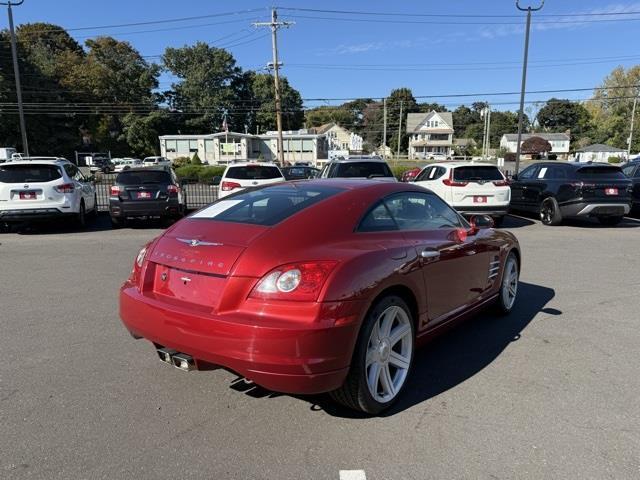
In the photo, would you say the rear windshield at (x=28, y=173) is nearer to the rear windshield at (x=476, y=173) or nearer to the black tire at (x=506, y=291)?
the rear windshield at (x=476, y=173)

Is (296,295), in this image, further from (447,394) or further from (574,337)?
(574,337)

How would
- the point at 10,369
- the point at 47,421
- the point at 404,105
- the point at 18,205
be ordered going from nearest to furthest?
the point at 47,421
the point at 10,369
the point at 18,205
the point at 404,105

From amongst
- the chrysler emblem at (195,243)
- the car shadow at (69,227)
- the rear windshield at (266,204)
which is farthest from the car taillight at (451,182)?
the chrysler emblem at (195,243)

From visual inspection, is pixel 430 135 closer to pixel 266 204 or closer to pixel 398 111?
pixel 398 111

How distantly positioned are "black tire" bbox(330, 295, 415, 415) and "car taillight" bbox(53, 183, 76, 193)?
10502 millimetres

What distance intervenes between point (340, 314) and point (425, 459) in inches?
37.5

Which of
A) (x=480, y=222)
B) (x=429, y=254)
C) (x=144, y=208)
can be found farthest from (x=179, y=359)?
(x=144, y=208)

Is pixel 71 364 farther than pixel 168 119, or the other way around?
pixel 168 119

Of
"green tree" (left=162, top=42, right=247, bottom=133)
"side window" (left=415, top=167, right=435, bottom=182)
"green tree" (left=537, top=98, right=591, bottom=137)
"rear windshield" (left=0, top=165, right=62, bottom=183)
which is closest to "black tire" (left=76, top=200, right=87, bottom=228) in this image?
"rear windshield" (left=0, top=165, right=62, bottom=183)

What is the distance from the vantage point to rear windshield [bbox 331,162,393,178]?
1241 centimetres

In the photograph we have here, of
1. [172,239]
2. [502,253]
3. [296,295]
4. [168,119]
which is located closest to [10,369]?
[172,239]

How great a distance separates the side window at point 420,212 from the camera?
3902 millimetres

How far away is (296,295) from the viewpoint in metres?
2.89

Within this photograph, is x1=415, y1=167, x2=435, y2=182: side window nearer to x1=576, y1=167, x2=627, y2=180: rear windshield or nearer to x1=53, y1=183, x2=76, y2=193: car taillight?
x1=576, y1=167, x2=627, y2=180: rear windshield
